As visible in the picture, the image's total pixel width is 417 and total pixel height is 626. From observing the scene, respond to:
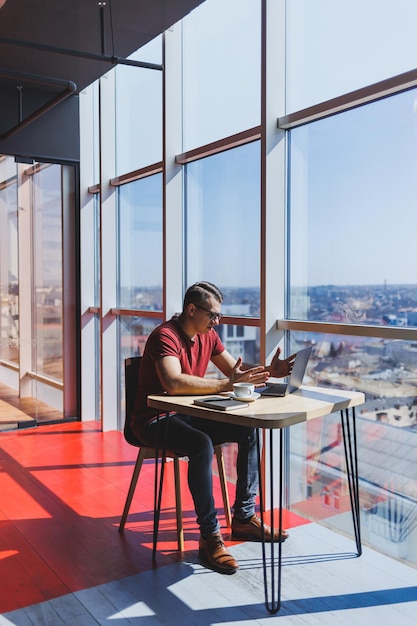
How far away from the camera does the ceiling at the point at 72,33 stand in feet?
12.0

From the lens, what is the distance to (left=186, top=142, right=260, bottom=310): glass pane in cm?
368

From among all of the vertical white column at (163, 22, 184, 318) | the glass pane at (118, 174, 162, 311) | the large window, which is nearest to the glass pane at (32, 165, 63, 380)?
the glass pane at (118, 174, 162, 311)

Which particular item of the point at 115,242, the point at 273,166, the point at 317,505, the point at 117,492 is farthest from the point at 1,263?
the point at 317,505

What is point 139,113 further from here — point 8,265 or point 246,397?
point 246,397

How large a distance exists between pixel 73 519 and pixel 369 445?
5.36 feet

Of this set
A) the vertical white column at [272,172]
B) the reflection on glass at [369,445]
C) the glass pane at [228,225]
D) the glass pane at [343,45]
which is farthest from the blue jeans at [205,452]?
the glass pane at [343,45]

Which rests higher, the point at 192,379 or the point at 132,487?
the point at 192,379

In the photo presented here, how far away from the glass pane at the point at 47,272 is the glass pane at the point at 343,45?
3.00 meters

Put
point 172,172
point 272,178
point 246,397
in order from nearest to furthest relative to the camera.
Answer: point 246,397, point 272,178, point 172,172

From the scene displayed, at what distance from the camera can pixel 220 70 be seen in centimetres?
393

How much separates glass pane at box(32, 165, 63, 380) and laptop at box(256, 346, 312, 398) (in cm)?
328

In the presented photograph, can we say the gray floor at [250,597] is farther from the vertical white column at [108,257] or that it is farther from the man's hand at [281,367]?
the vertical white column at [108,257]

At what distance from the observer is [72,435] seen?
17.2 feet

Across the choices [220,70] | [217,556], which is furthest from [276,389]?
[220,70]
